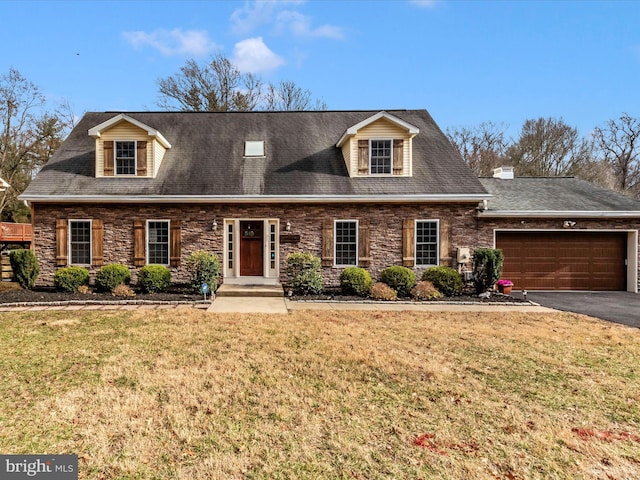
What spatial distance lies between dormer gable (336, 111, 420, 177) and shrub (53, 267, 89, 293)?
9391 mm

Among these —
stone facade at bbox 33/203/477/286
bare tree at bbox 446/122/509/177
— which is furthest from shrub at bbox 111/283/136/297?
bare tree at bbox 446/122/509/177

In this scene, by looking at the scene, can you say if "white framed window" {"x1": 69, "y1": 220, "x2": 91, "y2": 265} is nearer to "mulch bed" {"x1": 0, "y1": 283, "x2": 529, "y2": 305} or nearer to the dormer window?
"mulch bed" {"x1": 0, "y1": 283, "x2": 529, "y2": 305}

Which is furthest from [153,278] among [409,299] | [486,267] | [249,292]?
[486,267]

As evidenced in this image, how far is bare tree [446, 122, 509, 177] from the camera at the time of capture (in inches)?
1184

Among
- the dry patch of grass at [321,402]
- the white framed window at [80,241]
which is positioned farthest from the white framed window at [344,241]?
the white framed window at [80,241]

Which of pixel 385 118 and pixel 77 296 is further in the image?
pixel 385 118

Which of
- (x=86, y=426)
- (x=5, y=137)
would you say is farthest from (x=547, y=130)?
(x=5, y=137)

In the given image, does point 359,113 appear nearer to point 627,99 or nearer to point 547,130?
point 547,130

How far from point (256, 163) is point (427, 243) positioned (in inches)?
266

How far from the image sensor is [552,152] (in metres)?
28.3

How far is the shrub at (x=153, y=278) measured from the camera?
435 inches

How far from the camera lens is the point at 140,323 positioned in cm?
756

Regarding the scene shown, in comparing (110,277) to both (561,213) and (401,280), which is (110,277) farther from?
(561,213)

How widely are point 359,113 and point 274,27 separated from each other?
4.89m
